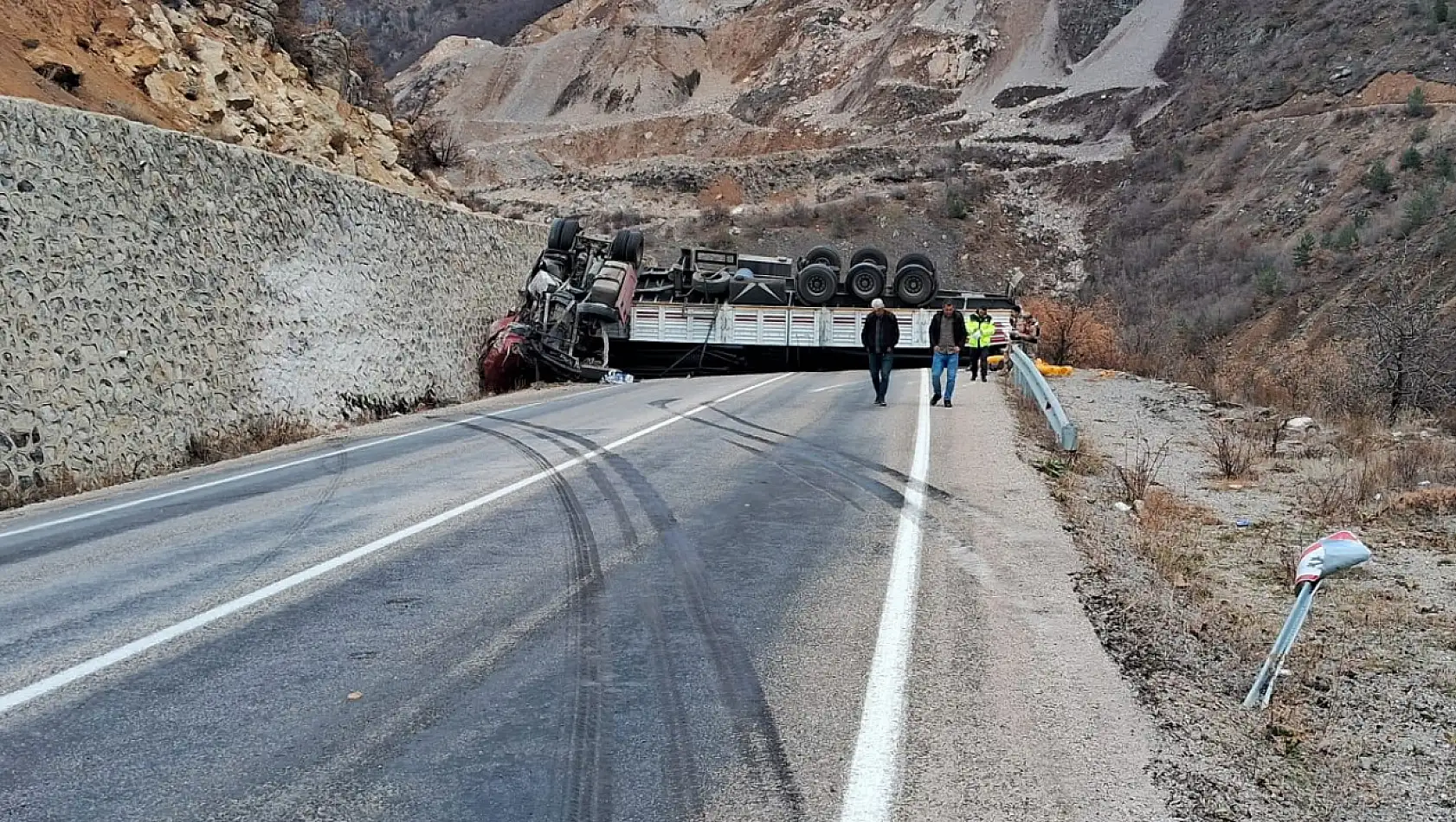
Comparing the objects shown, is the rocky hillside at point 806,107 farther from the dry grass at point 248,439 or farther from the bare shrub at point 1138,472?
the bare shrub at point 1138,472

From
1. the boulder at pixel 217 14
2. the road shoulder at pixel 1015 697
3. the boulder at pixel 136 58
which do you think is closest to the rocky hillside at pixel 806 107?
the boulder at pixel 217 14

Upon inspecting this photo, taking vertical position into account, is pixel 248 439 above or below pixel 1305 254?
below

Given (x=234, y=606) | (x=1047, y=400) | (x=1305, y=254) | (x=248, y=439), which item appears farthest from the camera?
(x=1305, y=254)

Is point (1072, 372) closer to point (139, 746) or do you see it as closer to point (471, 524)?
point (471, 524)

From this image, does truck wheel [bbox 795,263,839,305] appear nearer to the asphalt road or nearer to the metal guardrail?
the metal guardrail

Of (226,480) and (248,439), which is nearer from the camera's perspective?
(226,480)

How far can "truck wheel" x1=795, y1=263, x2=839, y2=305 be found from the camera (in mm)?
27672

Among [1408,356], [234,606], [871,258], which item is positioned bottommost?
[234,606]

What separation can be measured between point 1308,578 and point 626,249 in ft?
77.6

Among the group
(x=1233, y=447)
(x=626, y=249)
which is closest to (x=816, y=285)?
(x=626, y=249)

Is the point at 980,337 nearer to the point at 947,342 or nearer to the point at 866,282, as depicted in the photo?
the point at 947,342

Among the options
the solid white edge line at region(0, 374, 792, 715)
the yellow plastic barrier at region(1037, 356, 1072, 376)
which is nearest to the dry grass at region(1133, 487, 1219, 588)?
the solid white edge line at region(0, 374, 792, 715)

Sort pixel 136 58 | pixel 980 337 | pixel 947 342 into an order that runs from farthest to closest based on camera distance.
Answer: pixel 136 58
pixel 980 337
pixel 947 342

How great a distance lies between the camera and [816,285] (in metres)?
27.7
